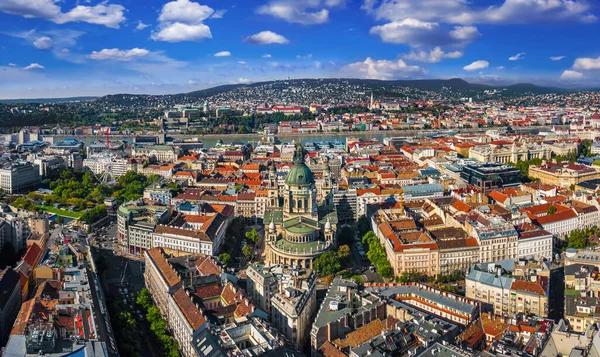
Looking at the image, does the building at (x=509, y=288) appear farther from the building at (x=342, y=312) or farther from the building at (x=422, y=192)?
the building at (x=422, y=192)

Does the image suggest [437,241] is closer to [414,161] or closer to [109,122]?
[414,161]

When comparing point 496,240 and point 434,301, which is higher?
point 496,240

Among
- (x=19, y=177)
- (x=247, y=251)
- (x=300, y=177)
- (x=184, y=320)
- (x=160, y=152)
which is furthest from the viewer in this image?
(x=160, y=152)

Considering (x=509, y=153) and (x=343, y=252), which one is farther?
(x=509, y=153)

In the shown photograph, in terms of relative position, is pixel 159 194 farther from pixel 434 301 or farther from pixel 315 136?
pixel 315 136

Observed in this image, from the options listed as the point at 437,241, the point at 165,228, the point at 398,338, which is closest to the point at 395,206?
the point at 437,241

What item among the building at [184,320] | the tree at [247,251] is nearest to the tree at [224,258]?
the tree at [247,251]

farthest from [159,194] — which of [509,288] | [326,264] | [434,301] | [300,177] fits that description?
[509,288]
